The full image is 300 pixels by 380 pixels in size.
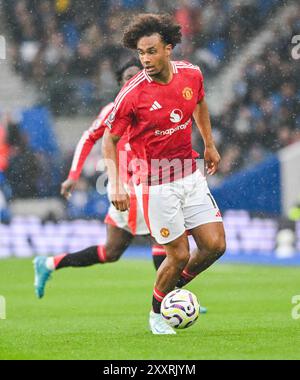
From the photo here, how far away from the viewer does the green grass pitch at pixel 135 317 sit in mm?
6594

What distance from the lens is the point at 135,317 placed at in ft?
28.3

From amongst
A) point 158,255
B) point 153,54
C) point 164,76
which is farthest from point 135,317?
point 153,54

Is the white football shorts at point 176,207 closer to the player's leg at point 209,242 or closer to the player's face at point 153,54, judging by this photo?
the player's leg at point 209,242

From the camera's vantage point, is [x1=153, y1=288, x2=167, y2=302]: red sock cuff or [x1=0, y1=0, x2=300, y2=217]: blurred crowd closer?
[x1=153, y1=288, x2=167, y2=302]: red sock cuff

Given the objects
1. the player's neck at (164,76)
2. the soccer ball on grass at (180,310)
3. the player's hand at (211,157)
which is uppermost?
the player's neck at (164,76)

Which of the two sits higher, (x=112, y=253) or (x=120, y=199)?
(x=120, y=199)

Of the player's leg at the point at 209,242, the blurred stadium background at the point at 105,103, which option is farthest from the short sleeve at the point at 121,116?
the blurred stadium background at the point at 105,103

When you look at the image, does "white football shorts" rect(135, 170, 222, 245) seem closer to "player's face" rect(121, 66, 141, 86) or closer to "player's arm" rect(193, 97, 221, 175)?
"player's arm" rect(193, 97, 221, 175)

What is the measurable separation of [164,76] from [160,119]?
0.29 m

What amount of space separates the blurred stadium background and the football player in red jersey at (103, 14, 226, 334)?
23.1 ft

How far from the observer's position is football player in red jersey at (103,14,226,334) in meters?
7.25

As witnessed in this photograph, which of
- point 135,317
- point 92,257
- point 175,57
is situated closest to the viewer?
point 135,317

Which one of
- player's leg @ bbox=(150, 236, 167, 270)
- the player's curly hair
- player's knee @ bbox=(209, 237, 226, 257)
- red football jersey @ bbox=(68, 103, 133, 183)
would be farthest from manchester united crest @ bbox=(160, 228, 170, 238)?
red football jersey @ bbox=(68, 103, 133, 183)

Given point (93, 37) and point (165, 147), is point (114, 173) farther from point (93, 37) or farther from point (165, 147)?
point (93, 37)
